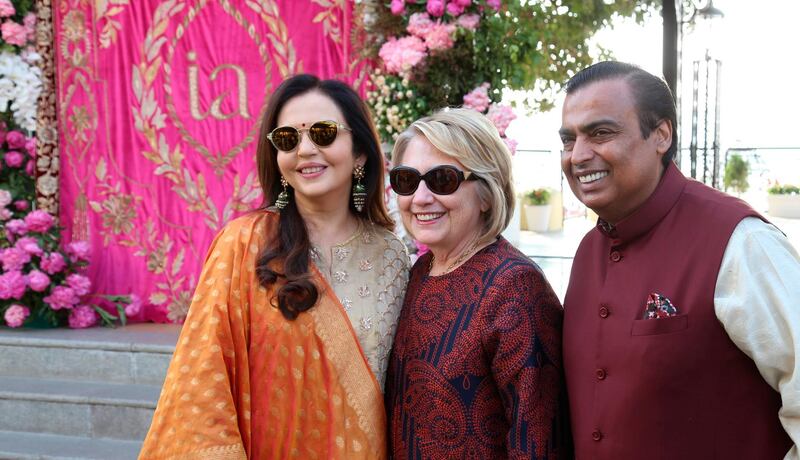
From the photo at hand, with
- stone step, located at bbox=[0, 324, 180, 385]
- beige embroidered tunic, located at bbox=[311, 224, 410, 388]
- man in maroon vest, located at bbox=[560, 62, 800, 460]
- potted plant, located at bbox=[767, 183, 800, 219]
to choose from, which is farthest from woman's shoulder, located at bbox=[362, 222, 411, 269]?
potted plant, located at bbox=[767, 183, 800, 219]

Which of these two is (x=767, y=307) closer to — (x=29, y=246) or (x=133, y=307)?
(x=133, y=307)

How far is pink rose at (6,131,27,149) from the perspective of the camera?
540 centimetres

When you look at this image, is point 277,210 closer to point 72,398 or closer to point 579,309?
point 579,309

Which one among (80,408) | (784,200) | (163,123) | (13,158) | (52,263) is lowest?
(80,408)

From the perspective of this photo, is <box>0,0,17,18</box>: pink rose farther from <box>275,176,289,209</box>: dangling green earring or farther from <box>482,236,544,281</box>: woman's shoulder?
<box>482,236,544,281</box>: woman's shoulder

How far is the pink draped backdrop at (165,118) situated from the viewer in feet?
16.8

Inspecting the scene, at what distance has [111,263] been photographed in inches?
219

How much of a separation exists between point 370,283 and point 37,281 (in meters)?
3.54

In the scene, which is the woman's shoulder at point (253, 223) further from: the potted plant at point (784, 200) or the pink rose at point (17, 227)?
the potted plant at point (784, 200)

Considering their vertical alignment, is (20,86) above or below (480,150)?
above

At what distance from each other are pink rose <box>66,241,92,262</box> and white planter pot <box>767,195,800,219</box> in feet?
46.1

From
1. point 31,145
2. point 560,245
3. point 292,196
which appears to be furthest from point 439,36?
point 560,245

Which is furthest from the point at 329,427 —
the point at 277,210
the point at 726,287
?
the point at 726,287

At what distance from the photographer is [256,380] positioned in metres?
2.28
